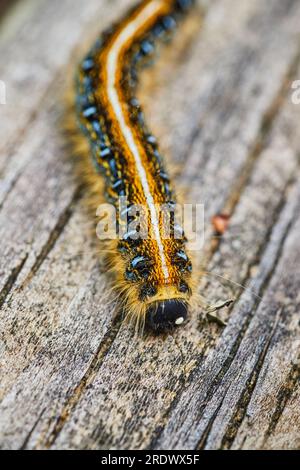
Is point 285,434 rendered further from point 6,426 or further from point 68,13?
point 68,13

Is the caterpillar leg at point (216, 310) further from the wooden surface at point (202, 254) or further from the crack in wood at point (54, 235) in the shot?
the crack in wood at point (54, 235)

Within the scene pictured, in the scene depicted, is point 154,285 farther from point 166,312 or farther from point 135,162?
point 135,162

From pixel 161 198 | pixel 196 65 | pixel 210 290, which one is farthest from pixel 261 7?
pixel 210 290

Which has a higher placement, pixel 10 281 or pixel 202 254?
pixel 202 254

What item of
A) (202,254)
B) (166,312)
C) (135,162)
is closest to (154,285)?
(166,312)

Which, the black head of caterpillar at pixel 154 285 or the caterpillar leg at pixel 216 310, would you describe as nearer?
the black head of caterpillar at pixel 154 285

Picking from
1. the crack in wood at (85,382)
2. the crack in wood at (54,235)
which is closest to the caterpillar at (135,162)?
Answer: the crack in wood at (85,382)

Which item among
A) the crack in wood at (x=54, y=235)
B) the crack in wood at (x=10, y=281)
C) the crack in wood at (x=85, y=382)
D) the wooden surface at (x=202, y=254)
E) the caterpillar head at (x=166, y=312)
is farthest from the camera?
the crack in wood at (x=54, y=235)
